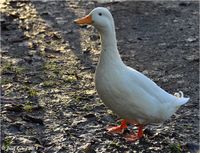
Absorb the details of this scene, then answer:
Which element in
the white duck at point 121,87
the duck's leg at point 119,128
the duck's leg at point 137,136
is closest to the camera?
the white duck at point 121,87

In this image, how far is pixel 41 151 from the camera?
4.65m

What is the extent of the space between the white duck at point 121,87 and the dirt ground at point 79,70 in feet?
1.28

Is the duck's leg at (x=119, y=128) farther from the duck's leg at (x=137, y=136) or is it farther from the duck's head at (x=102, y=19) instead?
the duck's head at (x=102, y=19)

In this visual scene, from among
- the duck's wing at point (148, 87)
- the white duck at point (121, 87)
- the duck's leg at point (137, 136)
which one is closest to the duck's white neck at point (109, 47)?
the white duck at point (121, 87)

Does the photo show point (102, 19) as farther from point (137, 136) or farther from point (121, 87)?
point (137, 136)

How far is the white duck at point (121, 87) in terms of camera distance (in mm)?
4516

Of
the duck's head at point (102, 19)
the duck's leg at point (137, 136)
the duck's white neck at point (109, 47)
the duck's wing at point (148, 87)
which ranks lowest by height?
the duck's leg at point (137, 136)

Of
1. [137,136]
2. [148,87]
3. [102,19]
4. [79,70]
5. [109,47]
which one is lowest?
[137,136]

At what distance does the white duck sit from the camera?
4.52 m

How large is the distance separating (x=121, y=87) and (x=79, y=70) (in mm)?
2539

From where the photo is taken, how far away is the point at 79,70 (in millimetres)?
6977

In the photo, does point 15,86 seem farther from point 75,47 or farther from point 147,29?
point 147,29

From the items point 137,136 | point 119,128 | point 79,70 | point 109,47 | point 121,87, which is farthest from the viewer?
point 79,70

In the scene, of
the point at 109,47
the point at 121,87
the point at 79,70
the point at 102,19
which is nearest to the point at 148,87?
the point at 121,87
